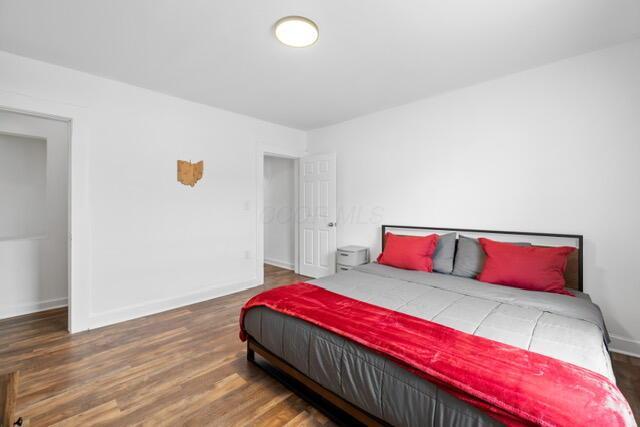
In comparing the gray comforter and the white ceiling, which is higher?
the white ceiling

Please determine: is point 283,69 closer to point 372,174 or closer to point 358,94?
point 358,94

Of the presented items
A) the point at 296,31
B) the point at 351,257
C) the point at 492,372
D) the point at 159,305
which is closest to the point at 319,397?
the point at 492,372

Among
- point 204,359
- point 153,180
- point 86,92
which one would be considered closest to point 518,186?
point 204,359

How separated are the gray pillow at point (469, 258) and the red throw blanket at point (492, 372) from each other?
1383mm

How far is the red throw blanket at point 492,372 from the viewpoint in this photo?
969mm

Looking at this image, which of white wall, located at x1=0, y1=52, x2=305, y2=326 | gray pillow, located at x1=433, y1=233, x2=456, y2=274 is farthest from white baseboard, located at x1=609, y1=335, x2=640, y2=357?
white wall, located at x1=0, y1=52, x2=305, y2=326

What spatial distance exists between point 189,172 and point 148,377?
228 centimetres

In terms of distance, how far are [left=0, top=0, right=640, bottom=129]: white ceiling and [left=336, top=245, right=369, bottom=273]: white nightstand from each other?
2067 millimetres

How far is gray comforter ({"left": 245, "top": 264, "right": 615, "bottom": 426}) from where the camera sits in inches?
48.6

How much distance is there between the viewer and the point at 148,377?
6.56 ft

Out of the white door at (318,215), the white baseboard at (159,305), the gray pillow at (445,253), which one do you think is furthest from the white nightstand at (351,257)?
the white baseboard at (159,305)

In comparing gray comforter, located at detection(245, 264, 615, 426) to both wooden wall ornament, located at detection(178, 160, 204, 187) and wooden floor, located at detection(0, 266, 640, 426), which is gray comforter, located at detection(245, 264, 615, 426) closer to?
wooden floor, located at detection(0, 266, 640, 426)

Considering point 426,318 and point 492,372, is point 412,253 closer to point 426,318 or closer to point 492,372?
point 426,318

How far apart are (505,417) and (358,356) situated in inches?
25.5
